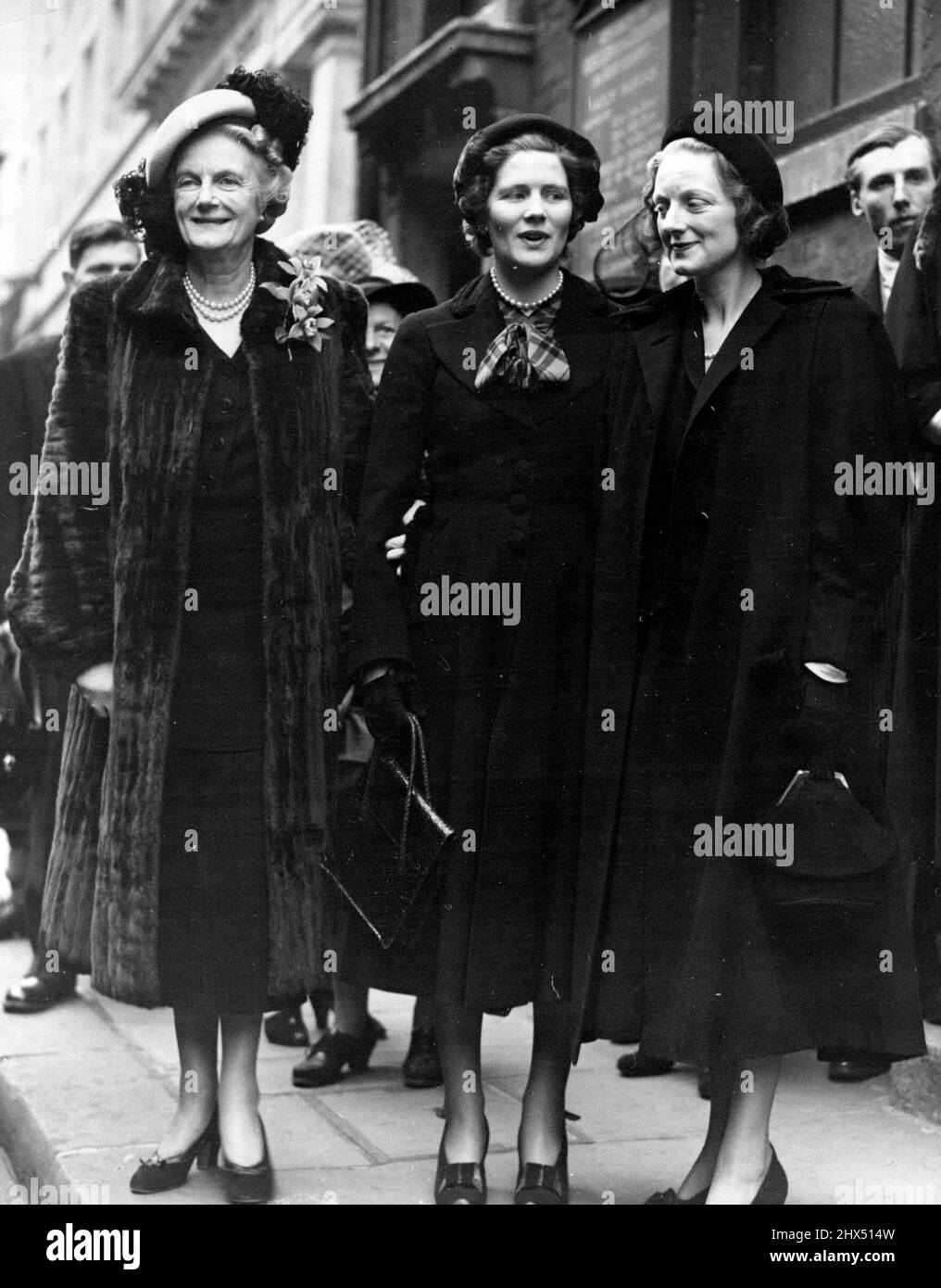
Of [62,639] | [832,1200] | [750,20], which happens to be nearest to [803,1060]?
[832,1200]

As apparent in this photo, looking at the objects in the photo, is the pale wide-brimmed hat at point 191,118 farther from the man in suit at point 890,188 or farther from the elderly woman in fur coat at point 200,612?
the man in suit at point 890,188

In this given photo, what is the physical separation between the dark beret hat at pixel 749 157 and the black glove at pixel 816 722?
945mm

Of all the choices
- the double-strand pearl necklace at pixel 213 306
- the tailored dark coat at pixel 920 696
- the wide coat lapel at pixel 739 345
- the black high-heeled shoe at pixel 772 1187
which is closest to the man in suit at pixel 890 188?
the tailored dark coat at pixel 920 696

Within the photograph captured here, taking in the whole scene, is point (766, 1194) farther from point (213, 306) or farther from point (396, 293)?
point (396, 293)

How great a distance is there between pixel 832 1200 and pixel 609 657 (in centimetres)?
122

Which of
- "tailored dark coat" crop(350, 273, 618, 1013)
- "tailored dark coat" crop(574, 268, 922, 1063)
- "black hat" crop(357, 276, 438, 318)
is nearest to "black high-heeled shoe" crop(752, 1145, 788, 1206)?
"tailored dark coat" crop(574, 268, 922, 1063)

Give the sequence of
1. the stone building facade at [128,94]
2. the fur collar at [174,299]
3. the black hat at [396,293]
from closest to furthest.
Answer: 1. the fur collar at [174,299]
2. the black hat at [396,293]
3. the stone building facade at [128,94]

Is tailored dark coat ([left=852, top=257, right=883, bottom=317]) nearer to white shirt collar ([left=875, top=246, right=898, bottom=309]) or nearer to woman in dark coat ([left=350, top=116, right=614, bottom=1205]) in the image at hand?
white shirt collar ([left=875, top=246, right=898, bottom=309])

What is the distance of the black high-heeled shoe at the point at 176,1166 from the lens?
357cm

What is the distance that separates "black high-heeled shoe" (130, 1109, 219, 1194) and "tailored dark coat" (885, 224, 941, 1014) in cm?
179

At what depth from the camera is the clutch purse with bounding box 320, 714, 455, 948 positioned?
3.45m

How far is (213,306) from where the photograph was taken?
370 cm

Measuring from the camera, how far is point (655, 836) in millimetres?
3320
